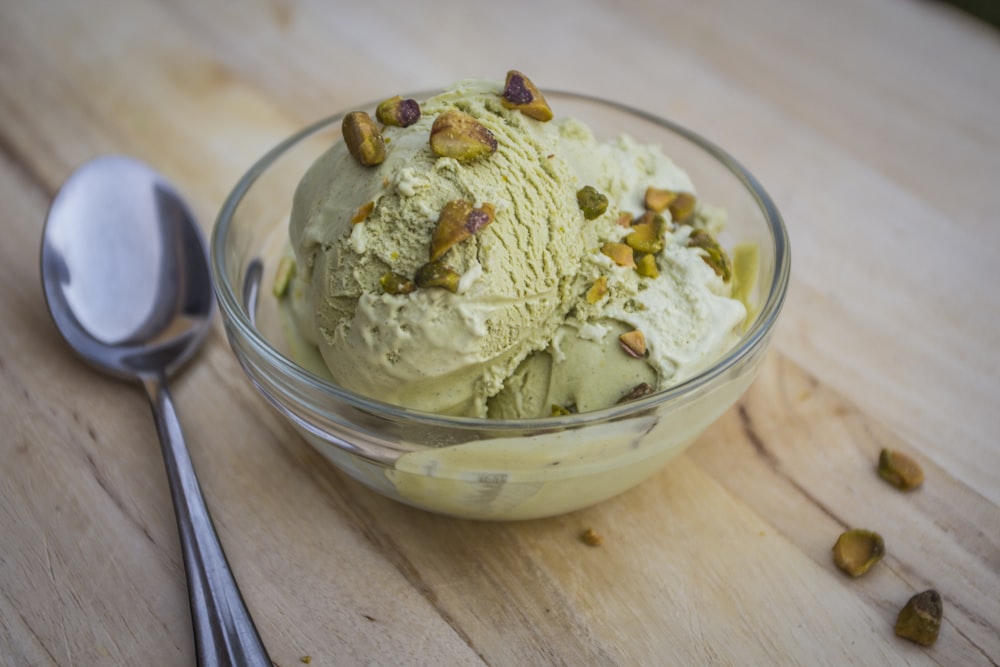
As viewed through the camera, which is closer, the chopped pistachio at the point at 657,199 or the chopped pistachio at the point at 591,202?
the chopped pistachio at the point at 591,202

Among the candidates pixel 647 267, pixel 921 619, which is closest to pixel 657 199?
pixel 647 267

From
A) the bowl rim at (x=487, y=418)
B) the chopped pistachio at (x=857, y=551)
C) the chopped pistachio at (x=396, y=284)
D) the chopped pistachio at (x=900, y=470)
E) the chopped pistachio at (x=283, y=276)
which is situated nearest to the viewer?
the bowl rim at (x=487, y=418)

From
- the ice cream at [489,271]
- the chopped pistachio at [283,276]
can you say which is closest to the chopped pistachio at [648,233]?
the ice cream at [489,271]

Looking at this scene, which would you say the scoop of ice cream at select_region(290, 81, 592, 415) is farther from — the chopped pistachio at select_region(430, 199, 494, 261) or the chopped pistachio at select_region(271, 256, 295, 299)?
the chopped pistachio at select_region(271, 256, 295, 299)

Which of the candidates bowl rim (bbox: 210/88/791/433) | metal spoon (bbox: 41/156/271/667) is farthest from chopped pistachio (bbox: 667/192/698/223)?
metal spoon (bbox: 41/156/271/667)

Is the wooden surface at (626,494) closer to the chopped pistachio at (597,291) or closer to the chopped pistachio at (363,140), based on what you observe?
the chopped pistachio at (597,291)

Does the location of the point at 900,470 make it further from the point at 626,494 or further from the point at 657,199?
the point at 657,199
